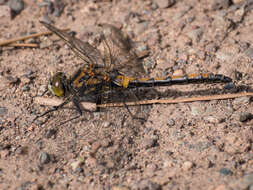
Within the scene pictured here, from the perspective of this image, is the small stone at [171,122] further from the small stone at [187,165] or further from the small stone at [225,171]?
the small stone at [225,171]

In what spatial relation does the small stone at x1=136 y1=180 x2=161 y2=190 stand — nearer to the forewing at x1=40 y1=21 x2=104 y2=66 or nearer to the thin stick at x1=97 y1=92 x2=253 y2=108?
the thin stick at x1=97 y1=92 x2=253 y2=108

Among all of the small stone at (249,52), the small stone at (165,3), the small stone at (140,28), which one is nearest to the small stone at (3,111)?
the small stone at (140,28)

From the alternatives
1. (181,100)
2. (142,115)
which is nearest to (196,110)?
(181,100)

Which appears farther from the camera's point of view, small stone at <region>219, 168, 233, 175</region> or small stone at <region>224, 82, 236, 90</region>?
small stone at <region>224, 82, 236, 90</region>

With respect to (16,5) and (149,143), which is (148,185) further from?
(16,5)

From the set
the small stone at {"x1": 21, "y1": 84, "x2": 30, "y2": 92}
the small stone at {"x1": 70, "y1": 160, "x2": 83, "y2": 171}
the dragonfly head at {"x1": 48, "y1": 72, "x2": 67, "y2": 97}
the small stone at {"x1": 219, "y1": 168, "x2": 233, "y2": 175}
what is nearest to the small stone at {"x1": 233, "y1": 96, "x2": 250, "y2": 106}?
the small stone at {"x1": 219, "y1": 168, "x2": 233, "y2": 175}

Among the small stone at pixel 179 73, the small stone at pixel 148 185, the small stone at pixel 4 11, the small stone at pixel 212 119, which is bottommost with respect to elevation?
the small stone at pixel 148 185
